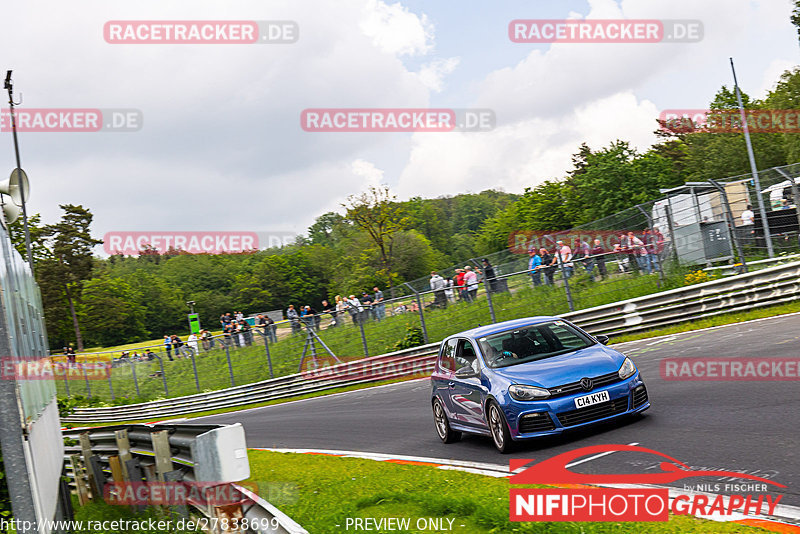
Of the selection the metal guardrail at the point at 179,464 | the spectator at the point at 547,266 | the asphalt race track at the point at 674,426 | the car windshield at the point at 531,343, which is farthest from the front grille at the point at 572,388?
the spectator at the point at 547,266

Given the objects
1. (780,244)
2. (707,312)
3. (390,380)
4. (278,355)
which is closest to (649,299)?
(707,312)

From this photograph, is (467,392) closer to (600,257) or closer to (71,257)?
(600,257)

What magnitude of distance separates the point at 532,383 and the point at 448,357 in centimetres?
250

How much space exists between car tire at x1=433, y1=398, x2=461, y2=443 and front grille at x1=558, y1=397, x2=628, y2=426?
253 centimetres

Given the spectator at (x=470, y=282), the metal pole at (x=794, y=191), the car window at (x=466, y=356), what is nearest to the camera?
the car window at (x=466, y=356)

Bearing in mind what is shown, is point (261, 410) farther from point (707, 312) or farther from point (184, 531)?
point (184, 531)

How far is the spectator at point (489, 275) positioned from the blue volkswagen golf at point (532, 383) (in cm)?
1119

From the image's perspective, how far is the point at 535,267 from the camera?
22266 mm

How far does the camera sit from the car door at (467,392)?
1048 centimetres

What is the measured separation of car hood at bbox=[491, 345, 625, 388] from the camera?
9.50 m

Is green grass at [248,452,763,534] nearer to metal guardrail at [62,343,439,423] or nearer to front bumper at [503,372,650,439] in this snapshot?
front bumper at [503,372,650,439]

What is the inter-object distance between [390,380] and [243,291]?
7632 centimetres

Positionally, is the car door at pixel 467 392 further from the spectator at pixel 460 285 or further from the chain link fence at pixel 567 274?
the spectator at pixel 460 285

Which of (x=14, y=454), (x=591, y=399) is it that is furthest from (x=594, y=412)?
(x=14, y=454)
